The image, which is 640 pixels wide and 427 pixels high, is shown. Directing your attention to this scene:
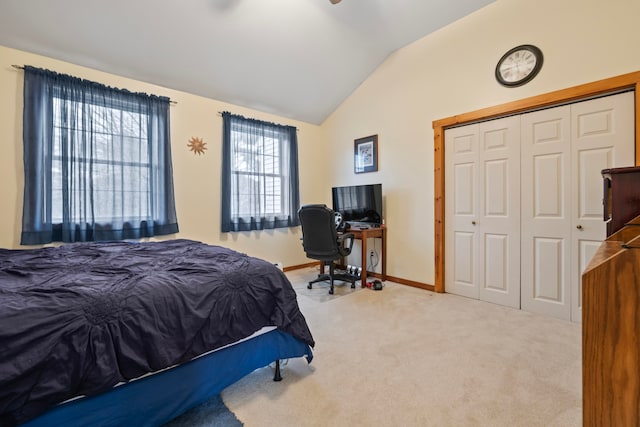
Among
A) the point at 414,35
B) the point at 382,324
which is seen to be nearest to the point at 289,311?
the point at 382,324

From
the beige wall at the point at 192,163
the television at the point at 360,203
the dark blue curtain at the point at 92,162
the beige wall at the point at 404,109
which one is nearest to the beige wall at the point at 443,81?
the beige wall at the point at 404,109

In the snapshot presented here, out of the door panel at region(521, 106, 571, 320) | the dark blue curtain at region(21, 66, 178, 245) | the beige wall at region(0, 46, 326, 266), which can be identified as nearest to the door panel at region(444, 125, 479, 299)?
the door panel at region(521, 106, 571, 320)

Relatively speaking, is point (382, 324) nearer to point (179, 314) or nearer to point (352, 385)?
point (352, 385)

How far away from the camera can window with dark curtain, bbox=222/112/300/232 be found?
3771mm

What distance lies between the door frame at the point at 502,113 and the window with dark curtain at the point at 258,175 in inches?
83.5

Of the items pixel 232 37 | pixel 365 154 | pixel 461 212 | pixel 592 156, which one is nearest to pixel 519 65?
pixel 592 156

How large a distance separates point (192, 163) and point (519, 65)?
373cm

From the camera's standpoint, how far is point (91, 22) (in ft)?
8.16

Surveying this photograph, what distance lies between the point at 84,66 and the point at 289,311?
322 cm

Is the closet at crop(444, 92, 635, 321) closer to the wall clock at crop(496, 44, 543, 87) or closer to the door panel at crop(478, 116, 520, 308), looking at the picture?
the door panel at crop(478, 116, 520, 308)

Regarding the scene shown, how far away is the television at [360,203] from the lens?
380 centimetres

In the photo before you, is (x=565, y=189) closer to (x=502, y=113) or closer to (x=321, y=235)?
(x=502, y=113)

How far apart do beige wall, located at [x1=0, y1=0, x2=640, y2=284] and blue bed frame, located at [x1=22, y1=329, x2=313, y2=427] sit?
240 centimetres

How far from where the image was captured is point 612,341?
0.54 meters
